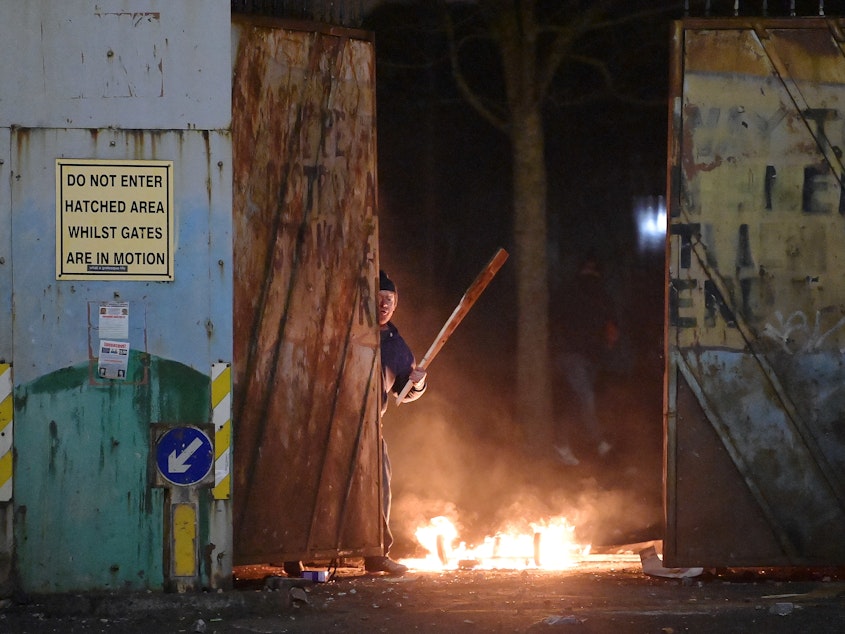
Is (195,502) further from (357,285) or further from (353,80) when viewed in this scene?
(353,80)

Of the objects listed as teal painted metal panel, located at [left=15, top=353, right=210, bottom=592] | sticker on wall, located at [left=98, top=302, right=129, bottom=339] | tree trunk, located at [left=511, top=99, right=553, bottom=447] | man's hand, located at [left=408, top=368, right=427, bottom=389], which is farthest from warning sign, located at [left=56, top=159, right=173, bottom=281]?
tree trunk, located at [left=511, top=99, right=553, bottom=447]

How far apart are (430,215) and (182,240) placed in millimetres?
5223

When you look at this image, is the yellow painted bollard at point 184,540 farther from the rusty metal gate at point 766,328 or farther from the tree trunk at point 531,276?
the tree trunk at point 531,276

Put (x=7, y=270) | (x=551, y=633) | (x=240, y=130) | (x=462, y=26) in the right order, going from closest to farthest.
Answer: (x=551, y=633), (x=7, y=270), (x=240, y=130), (x=462, y=26)

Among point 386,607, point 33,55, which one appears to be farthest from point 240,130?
point 386,607

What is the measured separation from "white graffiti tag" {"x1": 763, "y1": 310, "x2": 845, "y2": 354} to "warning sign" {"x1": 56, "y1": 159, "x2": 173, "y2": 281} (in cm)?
361

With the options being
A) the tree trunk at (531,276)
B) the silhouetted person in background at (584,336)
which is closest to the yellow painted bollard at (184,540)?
the tree trunk at (531,276)

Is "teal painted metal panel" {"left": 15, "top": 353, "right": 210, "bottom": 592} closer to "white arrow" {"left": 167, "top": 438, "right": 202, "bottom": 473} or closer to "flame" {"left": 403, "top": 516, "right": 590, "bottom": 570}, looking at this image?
"white arrow" {"left": 167, "top": 438, "right": 202, "bottom": 473}

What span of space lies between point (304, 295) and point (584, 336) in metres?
4.80

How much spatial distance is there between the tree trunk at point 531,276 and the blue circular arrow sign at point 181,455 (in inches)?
185

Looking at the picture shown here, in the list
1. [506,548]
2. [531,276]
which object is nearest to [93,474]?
[506,548]

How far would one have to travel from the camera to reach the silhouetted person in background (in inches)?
474

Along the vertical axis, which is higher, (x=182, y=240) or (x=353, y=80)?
(x=353, y=80)

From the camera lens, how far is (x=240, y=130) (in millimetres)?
7668
